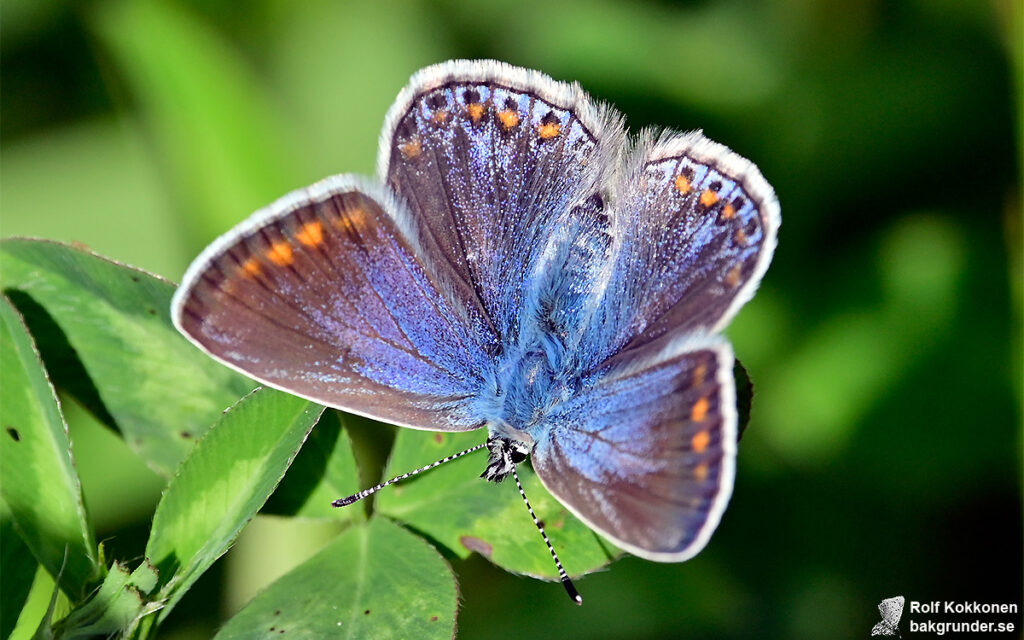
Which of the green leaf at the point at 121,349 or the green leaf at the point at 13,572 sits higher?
the green leaf at the point at 121,349

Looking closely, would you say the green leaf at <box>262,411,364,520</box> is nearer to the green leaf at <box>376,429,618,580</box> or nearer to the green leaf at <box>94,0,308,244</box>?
the green leaf at <box>376,429,618,580</box>

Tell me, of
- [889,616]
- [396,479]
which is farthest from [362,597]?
[889,616]

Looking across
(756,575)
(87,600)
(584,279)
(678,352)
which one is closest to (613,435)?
(678,352)

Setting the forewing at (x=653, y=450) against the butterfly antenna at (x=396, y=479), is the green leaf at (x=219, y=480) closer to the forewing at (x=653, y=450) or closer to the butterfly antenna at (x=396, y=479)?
the butterfly antenna at (x=396, y=479)

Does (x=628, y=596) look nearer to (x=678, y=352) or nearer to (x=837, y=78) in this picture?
(x=678, y=352)

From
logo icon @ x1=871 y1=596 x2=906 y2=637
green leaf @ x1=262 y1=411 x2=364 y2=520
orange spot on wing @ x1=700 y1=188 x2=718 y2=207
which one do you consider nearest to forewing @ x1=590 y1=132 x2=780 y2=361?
orange spot on wing @ x1=700 y1=188 x2=718 y2=207

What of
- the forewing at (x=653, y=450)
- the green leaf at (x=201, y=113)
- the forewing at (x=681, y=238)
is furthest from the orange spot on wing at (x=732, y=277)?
the green leaf at (x=201, y=113)
